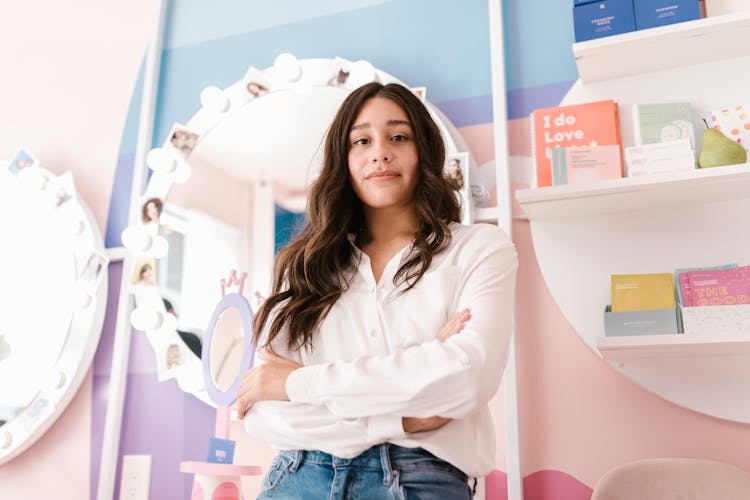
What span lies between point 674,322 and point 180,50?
184cm

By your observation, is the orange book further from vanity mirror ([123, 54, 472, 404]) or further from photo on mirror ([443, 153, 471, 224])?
vanity mirror ([123, 54, 472, 404])

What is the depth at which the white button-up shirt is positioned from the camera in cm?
108

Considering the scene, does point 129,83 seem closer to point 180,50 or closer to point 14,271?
point 180,50

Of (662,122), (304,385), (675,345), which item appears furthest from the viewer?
(662,122)

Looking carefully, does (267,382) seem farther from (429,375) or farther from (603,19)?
(603,19)

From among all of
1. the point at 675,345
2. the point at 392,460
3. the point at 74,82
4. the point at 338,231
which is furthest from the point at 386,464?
the point at 74,82

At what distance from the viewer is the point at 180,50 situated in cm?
239

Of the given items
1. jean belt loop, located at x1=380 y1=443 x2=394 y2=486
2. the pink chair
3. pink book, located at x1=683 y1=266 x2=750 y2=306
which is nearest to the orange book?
pink book, located at x1=683 y1=266 x2=750 y2=306

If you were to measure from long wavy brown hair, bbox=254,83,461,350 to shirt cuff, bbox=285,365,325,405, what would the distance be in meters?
0.12

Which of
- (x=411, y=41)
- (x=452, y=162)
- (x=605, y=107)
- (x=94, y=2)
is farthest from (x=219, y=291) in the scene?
(x=94, y=2)

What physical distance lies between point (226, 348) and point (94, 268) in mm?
630

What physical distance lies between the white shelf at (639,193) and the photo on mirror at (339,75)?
69 centimetres

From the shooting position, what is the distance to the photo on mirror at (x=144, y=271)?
2099 millimetres

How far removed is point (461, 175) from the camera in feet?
5.83
